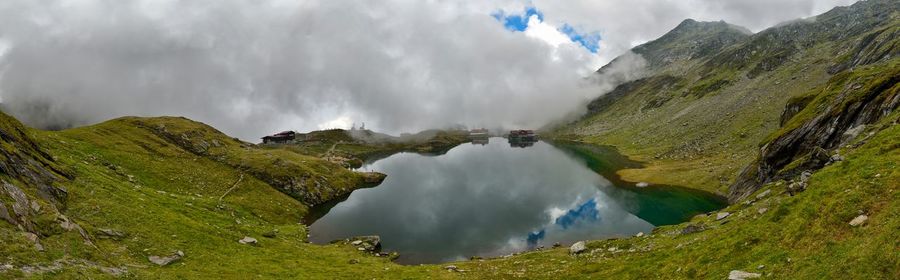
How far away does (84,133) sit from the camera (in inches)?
4141

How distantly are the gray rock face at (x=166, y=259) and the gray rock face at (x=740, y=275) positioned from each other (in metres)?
46.9

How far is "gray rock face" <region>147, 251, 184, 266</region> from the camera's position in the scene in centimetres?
4225

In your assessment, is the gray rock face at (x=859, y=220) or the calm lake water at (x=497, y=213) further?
the calm lake water at (x=497, y=213)

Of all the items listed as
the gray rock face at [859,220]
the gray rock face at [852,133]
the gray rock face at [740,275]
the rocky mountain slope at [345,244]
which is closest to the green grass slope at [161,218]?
the rocky mountain slope at [345,244]

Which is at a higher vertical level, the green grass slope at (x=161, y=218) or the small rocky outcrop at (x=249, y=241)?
the green grass slope at (x=161, y=218)

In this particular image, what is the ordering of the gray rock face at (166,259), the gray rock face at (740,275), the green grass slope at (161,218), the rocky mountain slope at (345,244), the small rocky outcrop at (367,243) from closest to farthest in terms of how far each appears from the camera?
1. the gray rock face at (740,275)
2. the rocky mountain slope at (345,244)
3. the green grass slope at (161,218)
4. the gray rock face at (166,259)
5. the small rocky outcrop at (367,243)

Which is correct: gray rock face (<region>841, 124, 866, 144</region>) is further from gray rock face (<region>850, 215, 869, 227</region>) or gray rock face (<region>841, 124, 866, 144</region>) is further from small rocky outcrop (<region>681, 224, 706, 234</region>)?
gray rock face (<region>850, 215, 869, 227</region>)

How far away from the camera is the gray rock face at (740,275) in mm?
25347

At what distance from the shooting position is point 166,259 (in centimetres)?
4338

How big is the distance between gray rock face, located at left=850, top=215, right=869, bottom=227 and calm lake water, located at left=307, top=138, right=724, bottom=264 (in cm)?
5650

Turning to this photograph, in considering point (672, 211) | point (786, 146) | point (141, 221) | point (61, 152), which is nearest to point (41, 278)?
point (141, 221)

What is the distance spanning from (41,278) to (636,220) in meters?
96.3

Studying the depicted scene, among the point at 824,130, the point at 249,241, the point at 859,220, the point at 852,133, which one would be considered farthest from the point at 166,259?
the point at 824,130

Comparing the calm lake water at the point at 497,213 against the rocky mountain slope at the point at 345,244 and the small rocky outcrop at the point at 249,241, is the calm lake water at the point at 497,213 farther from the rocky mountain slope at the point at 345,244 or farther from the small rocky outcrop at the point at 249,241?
the small rocky outcrop at the point at 249,241
